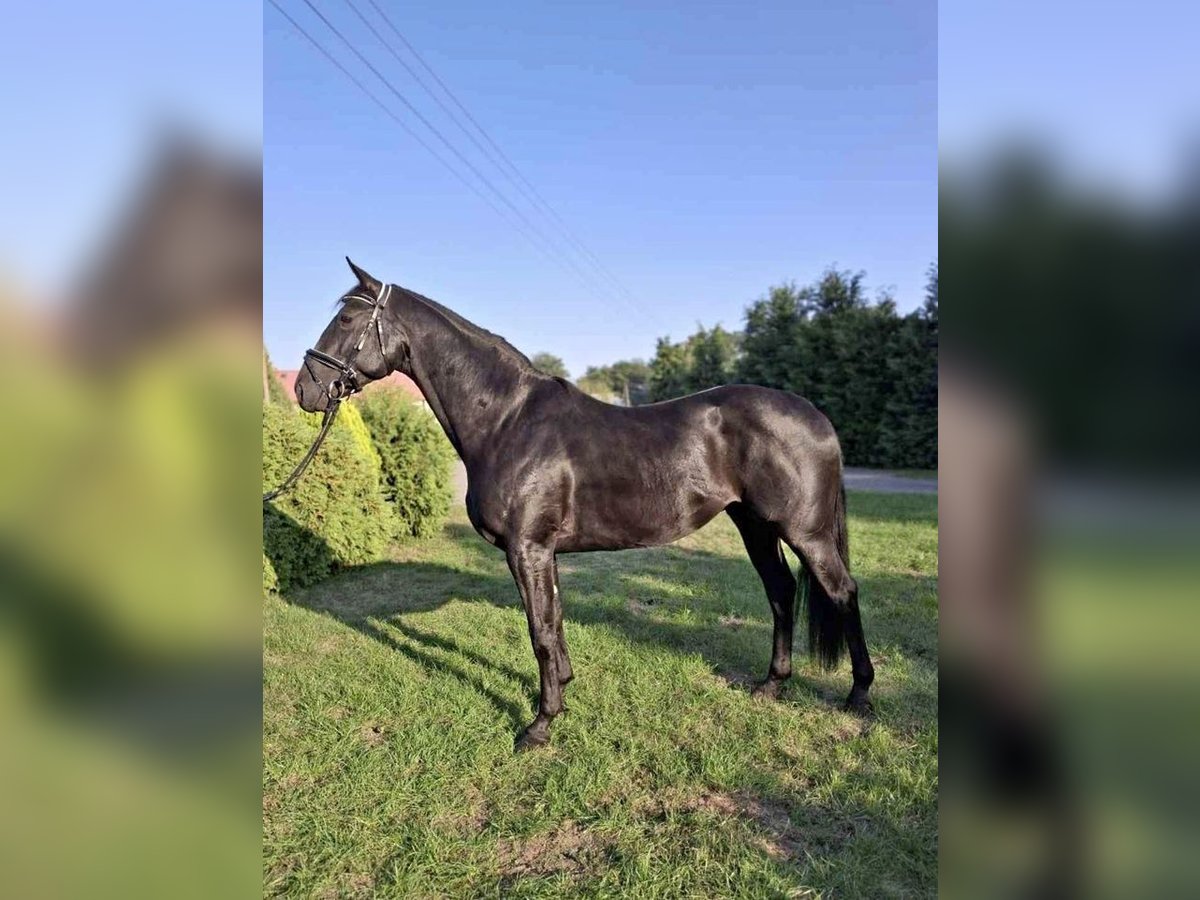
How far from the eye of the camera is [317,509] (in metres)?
6.42

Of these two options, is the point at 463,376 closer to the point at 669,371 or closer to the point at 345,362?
the point at 345,362

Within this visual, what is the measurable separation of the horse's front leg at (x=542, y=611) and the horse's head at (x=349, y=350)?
4.02 ft

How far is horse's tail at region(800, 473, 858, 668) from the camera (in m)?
3.48

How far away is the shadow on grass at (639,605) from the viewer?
4188mm

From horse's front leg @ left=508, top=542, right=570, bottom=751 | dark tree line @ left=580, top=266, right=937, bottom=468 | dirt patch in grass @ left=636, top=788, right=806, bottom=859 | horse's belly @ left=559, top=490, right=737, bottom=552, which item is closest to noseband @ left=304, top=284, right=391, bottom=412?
horse's front leg @ left=508, top=542, right=570, bottom=751

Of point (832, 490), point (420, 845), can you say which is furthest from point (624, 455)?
point (420, 845)

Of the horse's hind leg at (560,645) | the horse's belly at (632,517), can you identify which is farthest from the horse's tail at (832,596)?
the horse's hind leg at (560,645)

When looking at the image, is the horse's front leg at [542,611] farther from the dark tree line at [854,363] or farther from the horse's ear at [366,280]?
the dark tree line at [854,363]

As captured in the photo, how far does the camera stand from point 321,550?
21.3ft
